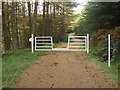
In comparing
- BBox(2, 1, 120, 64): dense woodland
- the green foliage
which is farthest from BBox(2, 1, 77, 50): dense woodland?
the green foliage

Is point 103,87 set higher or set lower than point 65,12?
lower

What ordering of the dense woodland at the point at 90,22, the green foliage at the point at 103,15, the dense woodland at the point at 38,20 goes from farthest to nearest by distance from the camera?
the dense woodland at the point at 38,20
the green foliage at the point at 103,15
the dense woodland at the point at 90,22

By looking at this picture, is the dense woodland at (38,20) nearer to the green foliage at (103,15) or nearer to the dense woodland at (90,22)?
the dense woodland at (90,22)

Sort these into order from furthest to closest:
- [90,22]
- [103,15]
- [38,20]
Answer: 1. [38,20]
2. [90,22]
3. [103,15]

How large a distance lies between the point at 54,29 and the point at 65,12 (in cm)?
292

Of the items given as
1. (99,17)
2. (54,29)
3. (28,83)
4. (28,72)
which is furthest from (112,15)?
(54,29)

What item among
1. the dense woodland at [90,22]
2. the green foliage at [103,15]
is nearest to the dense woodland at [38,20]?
the dense woodland at [90,22]

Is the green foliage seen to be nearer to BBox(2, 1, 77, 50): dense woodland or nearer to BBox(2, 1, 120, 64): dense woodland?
BBox(2, 1, 120, 64): dense woodland

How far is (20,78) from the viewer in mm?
4668

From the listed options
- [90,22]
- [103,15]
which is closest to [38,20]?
[90,22]

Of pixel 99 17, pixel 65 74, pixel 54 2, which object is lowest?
pixel 65 74

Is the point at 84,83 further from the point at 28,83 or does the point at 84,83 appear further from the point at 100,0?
the point at 100,0

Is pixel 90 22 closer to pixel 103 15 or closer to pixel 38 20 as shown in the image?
pixel 103 15

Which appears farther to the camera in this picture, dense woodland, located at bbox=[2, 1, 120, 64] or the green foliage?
the green foliage
